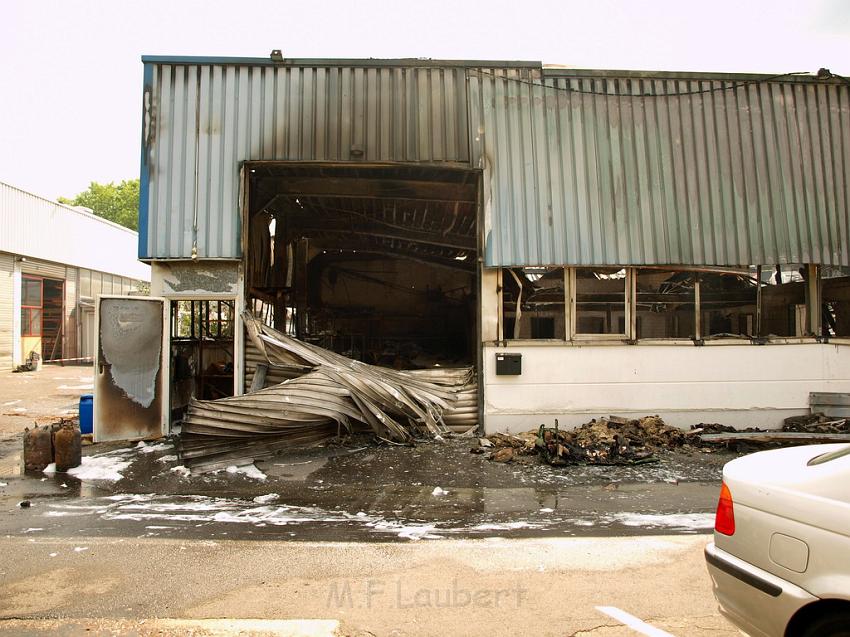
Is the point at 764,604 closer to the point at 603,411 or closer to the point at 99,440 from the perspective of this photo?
the point at 603,411

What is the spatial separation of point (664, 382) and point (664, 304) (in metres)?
1.30

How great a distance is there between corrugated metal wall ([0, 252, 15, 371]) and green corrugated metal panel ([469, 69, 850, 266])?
20513 mm

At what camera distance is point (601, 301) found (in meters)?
9.34

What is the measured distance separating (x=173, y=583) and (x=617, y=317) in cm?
749

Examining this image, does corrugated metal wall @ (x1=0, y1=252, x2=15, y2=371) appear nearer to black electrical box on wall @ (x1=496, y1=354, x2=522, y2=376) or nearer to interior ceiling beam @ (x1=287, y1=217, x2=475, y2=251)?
interior ceiling beam @ (x1=287, y1=217, x2=475, y2=251)

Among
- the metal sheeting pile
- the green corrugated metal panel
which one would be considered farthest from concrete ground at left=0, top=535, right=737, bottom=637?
the green corrugated metal panel

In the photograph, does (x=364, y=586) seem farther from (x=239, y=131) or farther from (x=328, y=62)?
(x=328, y=62)

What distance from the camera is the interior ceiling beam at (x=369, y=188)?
10188 millimetres

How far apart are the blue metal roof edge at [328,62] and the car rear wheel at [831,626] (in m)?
8.86

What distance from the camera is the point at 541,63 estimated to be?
941 centimetres

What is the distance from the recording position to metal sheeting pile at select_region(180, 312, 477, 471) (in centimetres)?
741

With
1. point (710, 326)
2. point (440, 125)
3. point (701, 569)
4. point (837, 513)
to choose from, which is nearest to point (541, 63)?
point (440, 125)

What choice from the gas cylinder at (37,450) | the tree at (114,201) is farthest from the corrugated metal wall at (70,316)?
the tree at (114,201)

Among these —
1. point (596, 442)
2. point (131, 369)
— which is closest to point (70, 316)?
point (131, 369)
